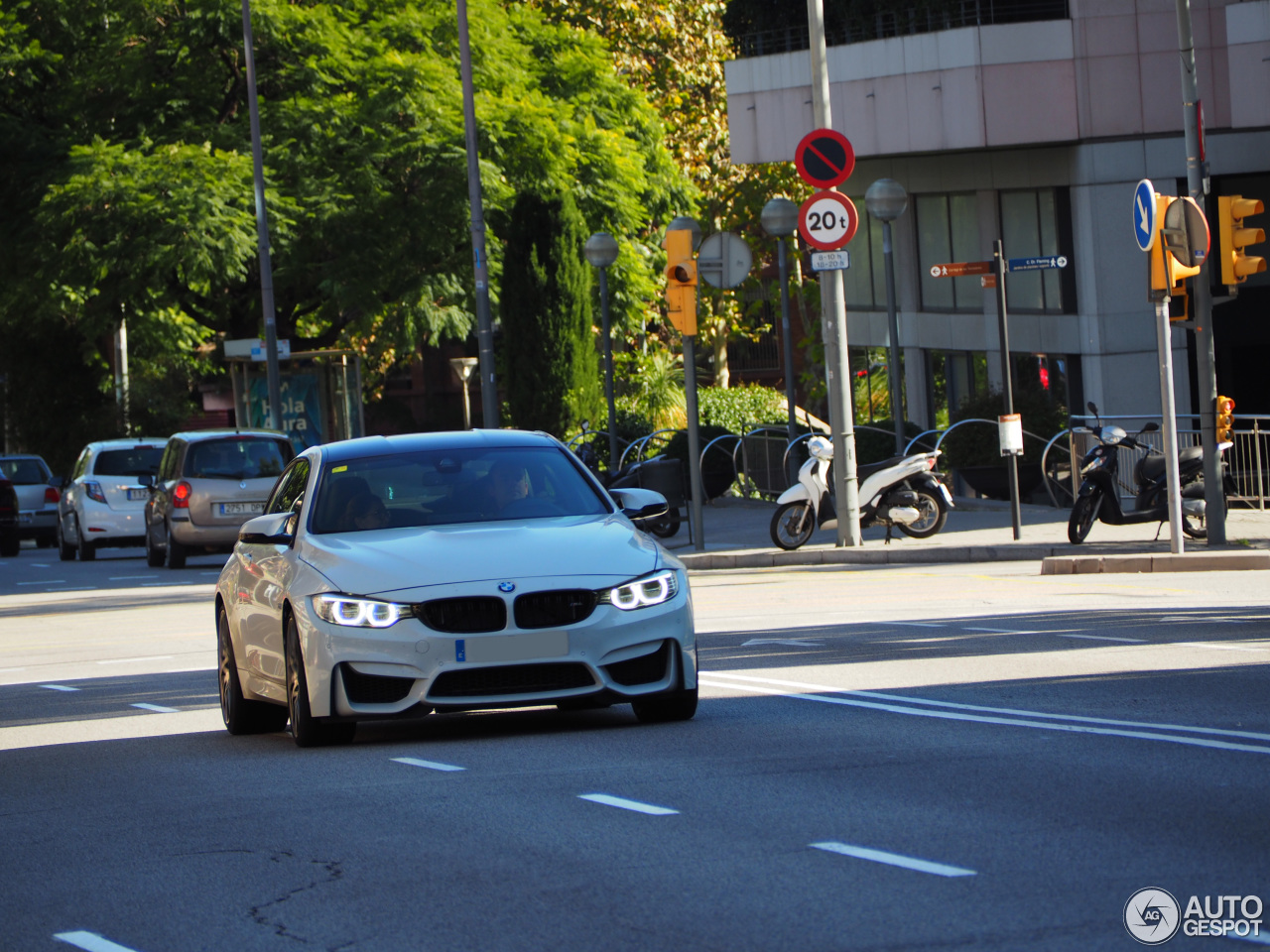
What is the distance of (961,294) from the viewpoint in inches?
1375

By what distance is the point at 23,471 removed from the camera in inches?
1566

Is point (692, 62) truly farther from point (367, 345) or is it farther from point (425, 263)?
point (425, 263)

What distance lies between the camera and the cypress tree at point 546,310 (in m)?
Result: 35.8

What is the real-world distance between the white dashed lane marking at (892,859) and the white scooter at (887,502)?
1530 centimetres

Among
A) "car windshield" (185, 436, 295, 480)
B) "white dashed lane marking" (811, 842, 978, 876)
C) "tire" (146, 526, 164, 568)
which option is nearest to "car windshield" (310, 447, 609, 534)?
"white dashed lane marking" (811, 842, 978, 876)

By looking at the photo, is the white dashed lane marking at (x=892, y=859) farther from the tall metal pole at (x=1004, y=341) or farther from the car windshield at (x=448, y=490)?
the tall metal pole at (x=1004, y=341)

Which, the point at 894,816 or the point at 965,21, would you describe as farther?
the point at 965,21

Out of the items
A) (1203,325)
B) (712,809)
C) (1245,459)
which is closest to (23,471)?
(1245,459)

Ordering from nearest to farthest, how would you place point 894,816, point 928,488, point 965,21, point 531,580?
point 894,816, point 531,580, point 928,488, point 965,21

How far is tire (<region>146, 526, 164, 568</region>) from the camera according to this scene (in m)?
27.6

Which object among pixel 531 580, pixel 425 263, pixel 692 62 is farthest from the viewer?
pixel 692 62

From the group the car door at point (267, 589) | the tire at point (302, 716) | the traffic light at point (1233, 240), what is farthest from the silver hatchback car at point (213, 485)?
the tire at point (302, 716)

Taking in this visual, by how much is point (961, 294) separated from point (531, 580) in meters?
27.0

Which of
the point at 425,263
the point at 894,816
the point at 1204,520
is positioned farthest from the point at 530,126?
the point at 894,816
